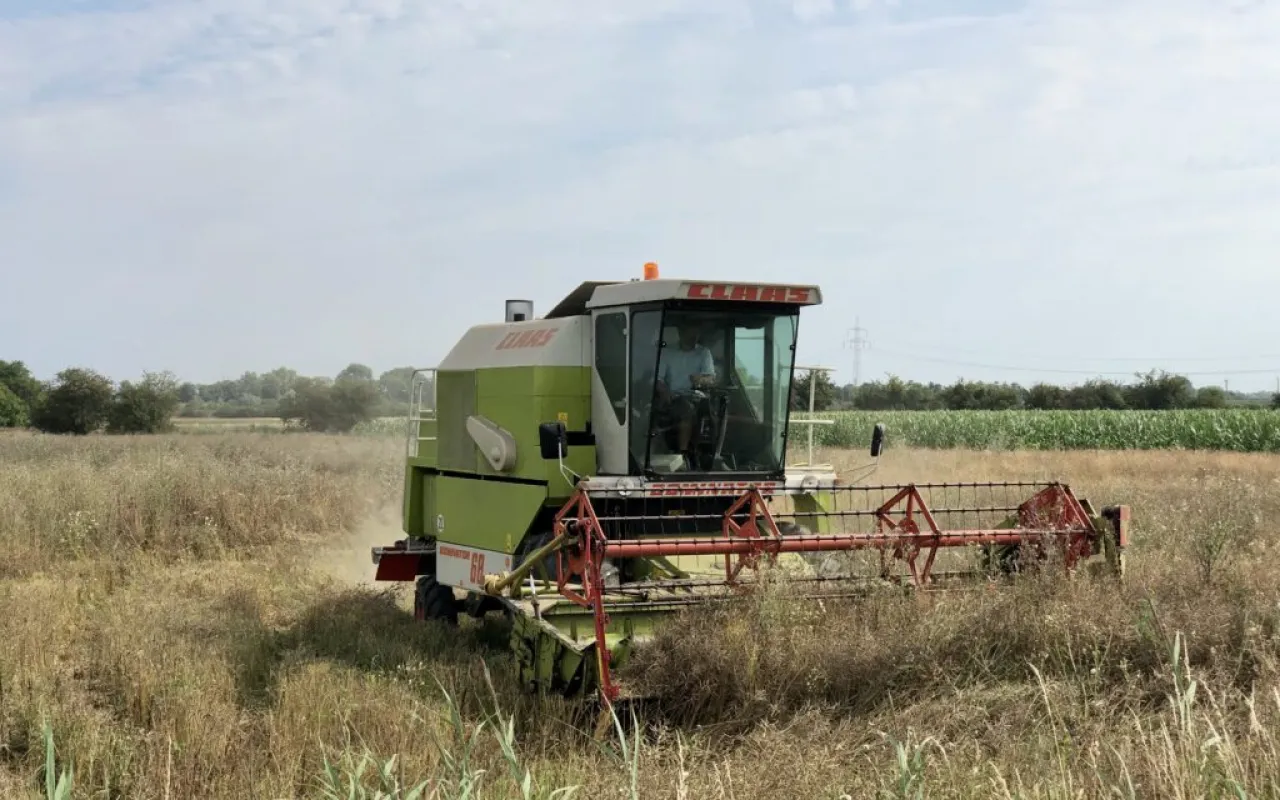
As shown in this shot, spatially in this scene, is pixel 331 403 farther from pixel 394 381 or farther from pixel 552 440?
pixel 552 440

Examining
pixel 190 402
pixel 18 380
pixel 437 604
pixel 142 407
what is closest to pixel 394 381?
pixel 437 604

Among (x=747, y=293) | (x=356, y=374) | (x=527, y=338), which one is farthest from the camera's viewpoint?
(x=356, y=374)

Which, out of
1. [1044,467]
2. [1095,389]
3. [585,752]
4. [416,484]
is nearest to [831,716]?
[585,752]

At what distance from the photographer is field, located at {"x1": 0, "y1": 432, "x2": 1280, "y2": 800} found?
416cm

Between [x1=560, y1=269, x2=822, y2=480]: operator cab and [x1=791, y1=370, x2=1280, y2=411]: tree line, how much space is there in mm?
44209

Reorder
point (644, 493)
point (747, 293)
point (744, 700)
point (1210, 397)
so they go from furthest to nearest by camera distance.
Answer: point (1210, 397), point (747, 293), point (644, 493), point (744, 700)

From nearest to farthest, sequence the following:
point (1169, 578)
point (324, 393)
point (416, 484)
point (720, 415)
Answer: point (1169, 578), point (720, 415), point (416, 484), point (324, 393)

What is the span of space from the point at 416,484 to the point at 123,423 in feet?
102

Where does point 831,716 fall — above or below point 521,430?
below

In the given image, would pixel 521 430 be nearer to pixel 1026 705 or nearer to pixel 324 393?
pixel 1026 705

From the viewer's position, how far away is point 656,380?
879cm

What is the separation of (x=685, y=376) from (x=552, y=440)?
1.19 m

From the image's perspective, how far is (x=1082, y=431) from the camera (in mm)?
38062

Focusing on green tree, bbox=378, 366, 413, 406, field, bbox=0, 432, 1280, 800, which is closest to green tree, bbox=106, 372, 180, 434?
green tree, bbox=378, 366, 413, 406
